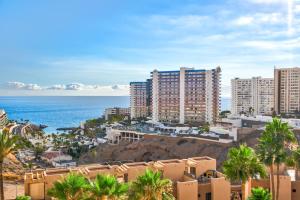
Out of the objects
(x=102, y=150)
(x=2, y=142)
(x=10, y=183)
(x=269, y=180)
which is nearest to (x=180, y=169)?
(x=269, y=180)

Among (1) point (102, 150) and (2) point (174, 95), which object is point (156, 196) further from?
(2) point (174, 95)

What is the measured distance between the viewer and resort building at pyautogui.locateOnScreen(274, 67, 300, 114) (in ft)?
370

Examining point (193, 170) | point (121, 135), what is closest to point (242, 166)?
point (193, 170)

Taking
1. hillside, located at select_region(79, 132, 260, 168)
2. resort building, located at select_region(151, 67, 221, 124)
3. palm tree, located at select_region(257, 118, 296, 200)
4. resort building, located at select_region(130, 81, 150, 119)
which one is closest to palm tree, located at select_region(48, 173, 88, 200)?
palm tree, located at select_region(257, 118, 296, 200)

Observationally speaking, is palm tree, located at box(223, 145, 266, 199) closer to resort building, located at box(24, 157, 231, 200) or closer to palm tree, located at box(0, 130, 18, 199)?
resort building, located at box(24, 157, 231, 200)

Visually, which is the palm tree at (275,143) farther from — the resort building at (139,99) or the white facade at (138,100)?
the white facade at (138,100)

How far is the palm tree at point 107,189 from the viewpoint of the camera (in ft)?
49.8

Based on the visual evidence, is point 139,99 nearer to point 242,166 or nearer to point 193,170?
point 193,170

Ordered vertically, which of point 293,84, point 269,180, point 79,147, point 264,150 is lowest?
point 79,147

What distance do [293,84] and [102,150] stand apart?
226 ft

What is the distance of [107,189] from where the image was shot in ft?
49.8

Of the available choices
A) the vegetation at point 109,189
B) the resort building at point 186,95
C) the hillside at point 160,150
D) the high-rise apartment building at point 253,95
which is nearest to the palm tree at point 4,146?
the vegetation at point 109,189

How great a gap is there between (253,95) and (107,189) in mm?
125142

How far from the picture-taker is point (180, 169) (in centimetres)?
2611
